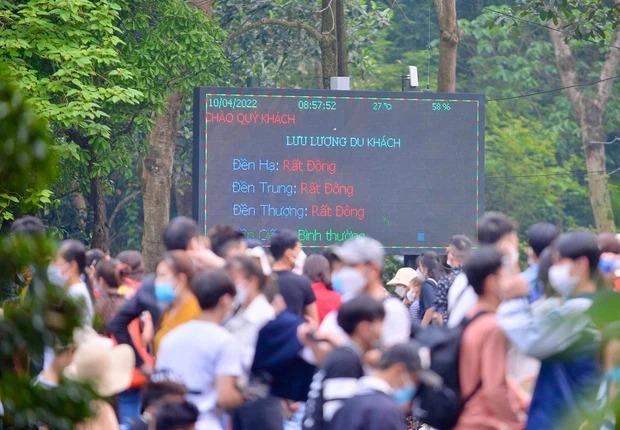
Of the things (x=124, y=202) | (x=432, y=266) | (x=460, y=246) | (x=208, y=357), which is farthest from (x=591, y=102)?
(x=208, y=357)

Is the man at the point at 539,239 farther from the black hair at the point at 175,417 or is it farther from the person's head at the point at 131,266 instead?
the black hair at the point at 175,417

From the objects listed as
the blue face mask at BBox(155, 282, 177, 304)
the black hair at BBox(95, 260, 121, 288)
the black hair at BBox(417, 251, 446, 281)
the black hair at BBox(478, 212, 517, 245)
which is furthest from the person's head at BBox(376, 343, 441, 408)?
the black hair at BBox(417, 251, 446, 281)

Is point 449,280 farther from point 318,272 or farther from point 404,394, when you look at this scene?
point 404,394

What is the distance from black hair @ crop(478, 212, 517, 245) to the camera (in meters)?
7.18

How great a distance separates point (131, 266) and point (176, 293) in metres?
1.94

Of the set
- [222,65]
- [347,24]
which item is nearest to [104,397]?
[222,65]

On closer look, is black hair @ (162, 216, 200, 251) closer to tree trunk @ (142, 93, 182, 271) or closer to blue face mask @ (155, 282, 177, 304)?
blue face mask @ (155, 282, 177, 304)

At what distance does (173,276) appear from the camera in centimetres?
680

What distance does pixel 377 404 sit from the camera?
5.35 m

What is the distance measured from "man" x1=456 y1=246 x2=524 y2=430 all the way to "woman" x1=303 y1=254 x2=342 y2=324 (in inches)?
107

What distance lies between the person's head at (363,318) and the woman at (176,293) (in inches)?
34.3

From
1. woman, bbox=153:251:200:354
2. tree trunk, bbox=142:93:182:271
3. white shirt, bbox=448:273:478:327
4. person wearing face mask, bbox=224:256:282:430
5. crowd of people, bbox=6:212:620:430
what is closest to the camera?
crowd of people, bbox=6:212:620:430

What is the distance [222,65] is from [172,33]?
117 centimetres

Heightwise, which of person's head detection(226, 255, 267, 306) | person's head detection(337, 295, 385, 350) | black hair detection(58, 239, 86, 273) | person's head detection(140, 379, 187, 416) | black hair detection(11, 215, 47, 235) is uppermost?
black hair detection(11, 215, 47, 235)
